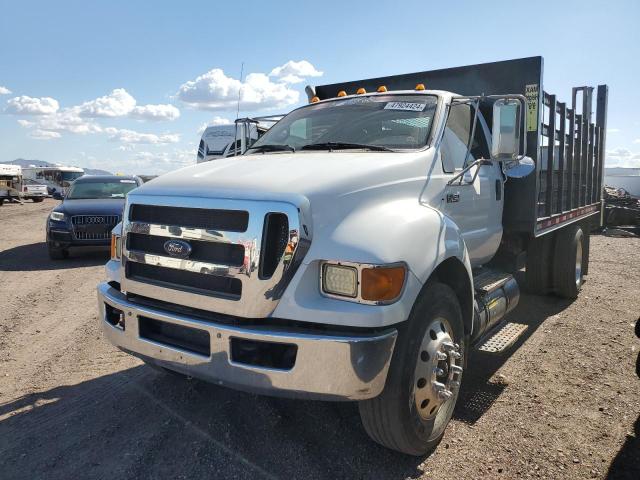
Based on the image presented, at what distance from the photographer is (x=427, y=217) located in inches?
117

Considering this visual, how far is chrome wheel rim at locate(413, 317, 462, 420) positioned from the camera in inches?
111

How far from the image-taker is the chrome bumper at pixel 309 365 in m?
2.38

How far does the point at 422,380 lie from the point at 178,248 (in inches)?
60.9

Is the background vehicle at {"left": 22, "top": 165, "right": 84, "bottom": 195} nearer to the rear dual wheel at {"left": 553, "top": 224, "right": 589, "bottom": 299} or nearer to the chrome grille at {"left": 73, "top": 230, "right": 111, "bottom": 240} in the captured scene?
the chrome grille at {"left": 73, "top": 230, "right": 111, "bottom": 240}

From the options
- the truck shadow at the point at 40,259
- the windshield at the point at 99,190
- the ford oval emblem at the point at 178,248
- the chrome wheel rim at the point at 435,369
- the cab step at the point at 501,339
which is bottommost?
the truck shadow at the point at 40,259

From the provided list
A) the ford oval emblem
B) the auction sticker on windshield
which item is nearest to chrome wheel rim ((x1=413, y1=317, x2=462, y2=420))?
the ford oval emblem

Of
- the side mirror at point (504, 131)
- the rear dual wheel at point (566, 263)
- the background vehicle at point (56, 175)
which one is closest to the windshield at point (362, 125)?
the side mirror at point (504, 131)

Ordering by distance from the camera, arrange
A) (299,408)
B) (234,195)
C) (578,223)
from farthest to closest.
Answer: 1. (578,223)
2. (299,408)
3. (234,195)

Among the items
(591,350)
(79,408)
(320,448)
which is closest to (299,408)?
(320,448)

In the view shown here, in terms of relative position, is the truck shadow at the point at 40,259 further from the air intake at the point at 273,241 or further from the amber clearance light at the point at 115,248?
the air intake at the point at 273,241

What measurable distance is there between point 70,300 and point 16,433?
11.9 ft

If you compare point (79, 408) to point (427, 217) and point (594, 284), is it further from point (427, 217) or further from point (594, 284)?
point (594, 284)

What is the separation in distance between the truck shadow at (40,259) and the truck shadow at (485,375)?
7.26 m

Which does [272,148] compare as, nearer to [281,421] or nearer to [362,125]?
[362,125]
